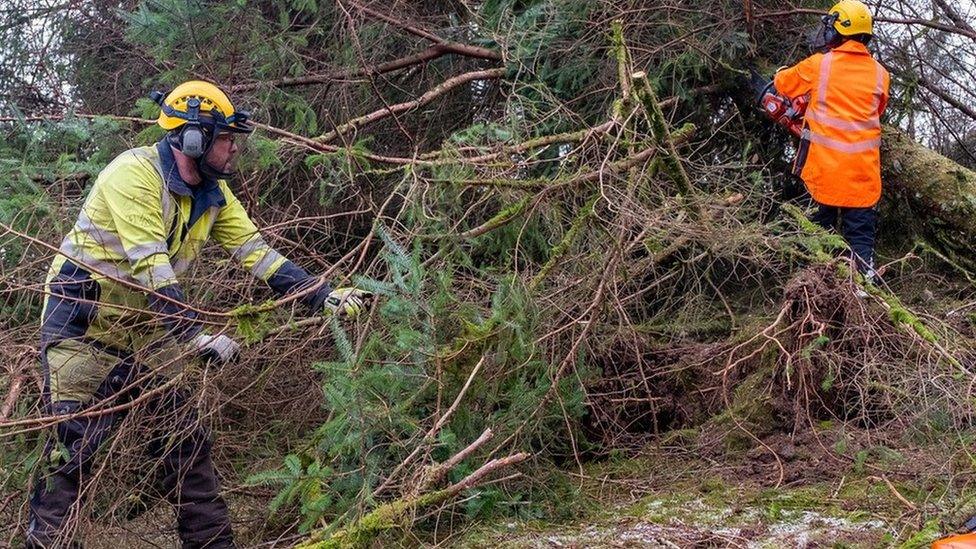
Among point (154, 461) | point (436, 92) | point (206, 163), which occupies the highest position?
point (436, 92)

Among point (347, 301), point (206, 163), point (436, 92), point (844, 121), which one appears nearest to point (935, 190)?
point (844, 121)

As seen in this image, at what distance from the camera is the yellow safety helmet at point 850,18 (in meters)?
5.81

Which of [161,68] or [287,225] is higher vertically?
[161,68]

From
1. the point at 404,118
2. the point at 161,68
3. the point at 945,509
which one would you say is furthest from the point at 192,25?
the point at 945,509

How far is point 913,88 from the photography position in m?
6.57

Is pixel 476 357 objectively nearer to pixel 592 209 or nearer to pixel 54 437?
pixel 592 209

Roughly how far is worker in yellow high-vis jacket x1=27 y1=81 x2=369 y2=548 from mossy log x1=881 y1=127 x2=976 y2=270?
363 cm

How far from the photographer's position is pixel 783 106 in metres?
5.88

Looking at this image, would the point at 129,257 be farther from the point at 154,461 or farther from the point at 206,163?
the point at 154,461

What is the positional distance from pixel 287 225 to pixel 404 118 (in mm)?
1819

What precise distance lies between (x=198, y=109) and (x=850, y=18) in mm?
3701

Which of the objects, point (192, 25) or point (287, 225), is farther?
point (192, 25)

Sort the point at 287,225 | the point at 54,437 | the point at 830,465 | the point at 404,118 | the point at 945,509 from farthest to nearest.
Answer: the point at 404,118 → the point at 287,225 → the point at 830,465 → the point at 54,437 → the point at 945,509

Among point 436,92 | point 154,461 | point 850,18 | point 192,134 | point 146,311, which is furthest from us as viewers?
point 436,92
